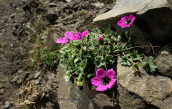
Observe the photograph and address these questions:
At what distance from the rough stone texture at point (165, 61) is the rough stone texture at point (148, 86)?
3.3 inches

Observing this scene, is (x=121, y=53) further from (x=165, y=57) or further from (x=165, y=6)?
(x=165, y=6)

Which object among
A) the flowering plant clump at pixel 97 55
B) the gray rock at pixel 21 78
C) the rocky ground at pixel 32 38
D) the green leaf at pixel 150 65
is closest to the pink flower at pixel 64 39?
the flowering plant clump at pixel 97 55

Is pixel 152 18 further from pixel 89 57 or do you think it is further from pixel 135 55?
pixel 89 57

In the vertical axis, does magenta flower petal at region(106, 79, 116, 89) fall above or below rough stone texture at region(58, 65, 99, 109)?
above

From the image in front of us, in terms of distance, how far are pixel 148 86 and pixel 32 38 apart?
3.47m

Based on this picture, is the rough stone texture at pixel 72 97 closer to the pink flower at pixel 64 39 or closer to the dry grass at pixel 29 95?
the dry grass at pixel 29 95

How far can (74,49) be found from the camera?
225cm

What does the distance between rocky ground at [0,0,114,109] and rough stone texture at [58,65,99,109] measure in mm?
188

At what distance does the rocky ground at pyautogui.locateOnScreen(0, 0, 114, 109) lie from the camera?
293 cm

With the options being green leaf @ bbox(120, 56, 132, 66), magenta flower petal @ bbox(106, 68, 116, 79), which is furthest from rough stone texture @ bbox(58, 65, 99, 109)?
green leaf @ bbox(120, 56, 132, 66)

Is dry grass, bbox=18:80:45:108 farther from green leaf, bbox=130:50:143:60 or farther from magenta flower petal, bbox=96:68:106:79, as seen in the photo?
green leaf, bbox=130:50:143:60

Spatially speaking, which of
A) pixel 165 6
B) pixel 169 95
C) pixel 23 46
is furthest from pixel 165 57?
pixel 23 46

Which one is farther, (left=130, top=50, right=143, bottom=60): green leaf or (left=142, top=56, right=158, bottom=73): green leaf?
(left=130, top=50, right=143, bottom=60): green leaf

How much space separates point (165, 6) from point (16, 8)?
494 centimetres
